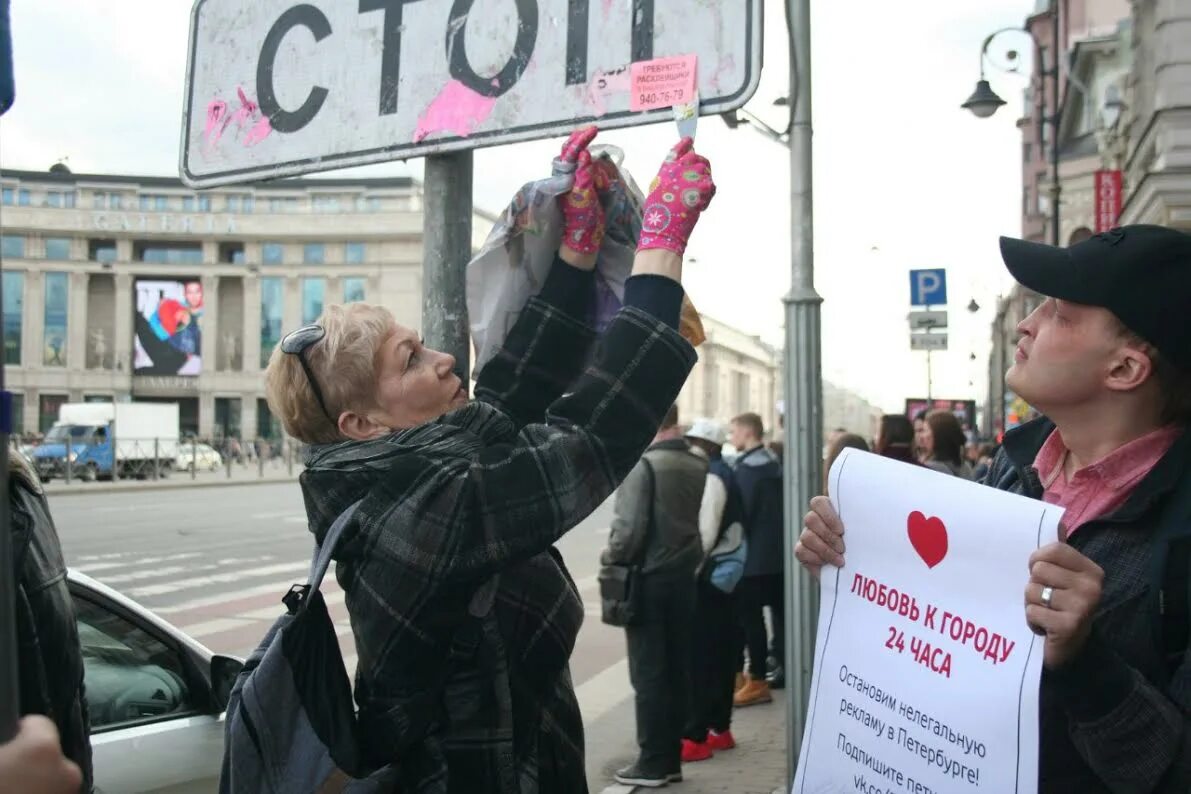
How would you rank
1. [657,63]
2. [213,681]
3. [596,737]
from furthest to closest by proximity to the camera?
[596,737] → [213,681] → [657,63]

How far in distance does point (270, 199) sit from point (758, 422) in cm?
8391

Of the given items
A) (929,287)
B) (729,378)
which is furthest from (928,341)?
(729,378)

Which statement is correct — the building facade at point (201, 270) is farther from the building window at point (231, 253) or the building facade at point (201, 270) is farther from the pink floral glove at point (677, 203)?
the pink floral glove at point (677, 203)

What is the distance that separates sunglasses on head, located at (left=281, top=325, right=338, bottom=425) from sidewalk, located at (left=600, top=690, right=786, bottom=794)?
429 centimetres

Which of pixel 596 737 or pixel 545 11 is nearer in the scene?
pixel 545 11

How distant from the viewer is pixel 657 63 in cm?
203

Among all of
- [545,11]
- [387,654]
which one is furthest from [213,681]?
[545,11]

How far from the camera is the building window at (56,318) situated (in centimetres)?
8038

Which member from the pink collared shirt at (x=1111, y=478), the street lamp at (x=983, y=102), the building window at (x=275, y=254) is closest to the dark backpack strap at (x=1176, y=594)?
the pink collared shirt at (x=1111, y=478)

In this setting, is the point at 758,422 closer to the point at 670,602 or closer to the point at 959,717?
the point at 670,602

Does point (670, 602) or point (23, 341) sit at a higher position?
point (23, 341)

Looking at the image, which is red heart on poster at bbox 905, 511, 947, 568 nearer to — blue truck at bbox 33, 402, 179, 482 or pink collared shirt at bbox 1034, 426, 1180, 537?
pink collared shirt at bbox 1034, 426, 1180, 537

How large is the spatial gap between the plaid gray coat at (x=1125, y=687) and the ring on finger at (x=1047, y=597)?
72mm

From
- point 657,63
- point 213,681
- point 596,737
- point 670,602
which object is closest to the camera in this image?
point 657,63
